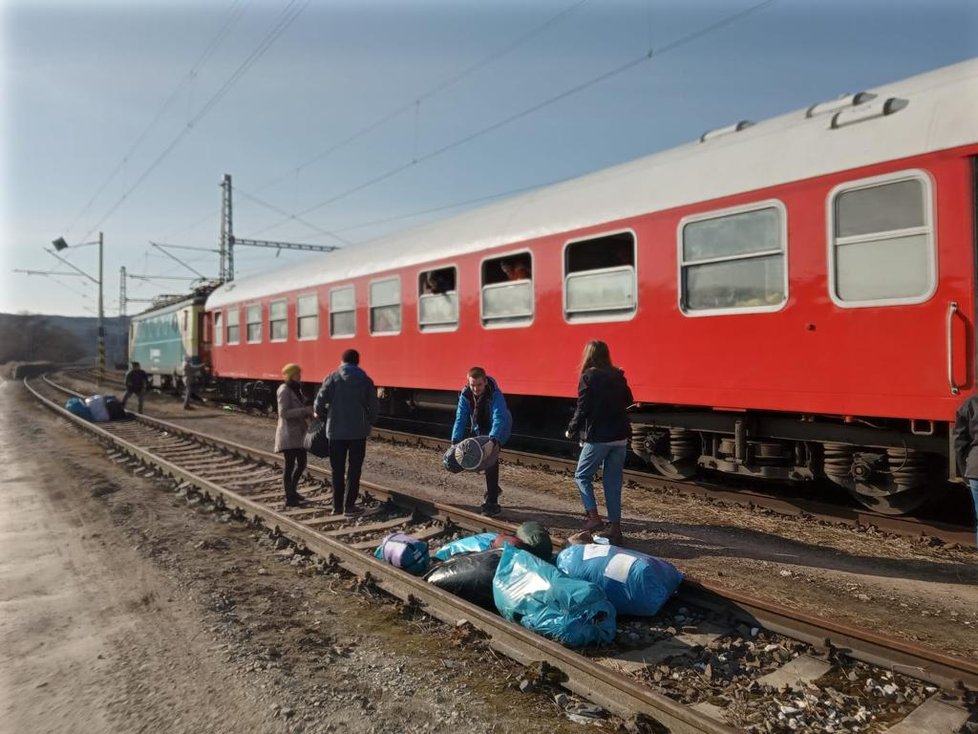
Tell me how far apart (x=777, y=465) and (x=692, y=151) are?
326 centimetres

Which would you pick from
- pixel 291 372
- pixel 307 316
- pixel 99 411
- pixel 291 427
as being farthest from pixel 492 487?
pixel 99 411

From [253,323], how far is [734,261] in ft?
42.6

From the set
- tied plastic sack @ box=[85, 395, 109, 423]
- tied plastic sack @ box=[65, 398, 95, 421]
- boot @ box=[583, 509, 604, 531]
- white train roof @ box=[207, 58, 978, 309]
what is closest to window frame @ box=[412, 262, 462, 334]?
white train roof @ box=[207, 58, 978, 309]

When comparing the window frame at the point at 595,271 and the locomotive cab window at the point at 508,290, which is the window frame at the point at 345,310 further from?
the window frame at the point at 595,271

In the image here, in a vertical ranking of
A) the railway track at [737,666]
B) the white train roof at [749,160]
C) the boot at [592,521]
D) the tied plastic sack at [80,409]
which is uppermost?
the white train roof at [749,160]

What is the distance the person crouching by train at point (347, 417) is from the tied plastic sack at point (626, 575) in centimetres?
298

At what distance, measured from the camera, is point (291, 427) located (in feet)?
23.4

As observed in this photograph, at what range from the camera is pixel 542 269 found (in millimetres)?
8250

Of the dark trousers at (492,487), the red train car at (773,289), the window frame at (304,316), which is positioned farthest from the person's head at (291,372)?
the window frame at (304,316)

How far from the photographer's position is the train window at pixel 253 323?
16297 millimetres

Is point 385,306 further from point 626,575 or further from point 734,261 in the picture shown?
point 626,575

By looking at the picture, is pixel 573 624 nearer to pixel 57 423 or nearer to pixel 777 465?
pixel 777 465

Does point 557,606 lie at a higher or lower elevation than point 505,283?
lower

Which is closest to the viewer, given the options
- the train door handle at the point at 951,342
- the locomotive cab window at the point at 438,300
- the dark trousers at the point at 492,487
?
the train door handle at the point at 951,342
